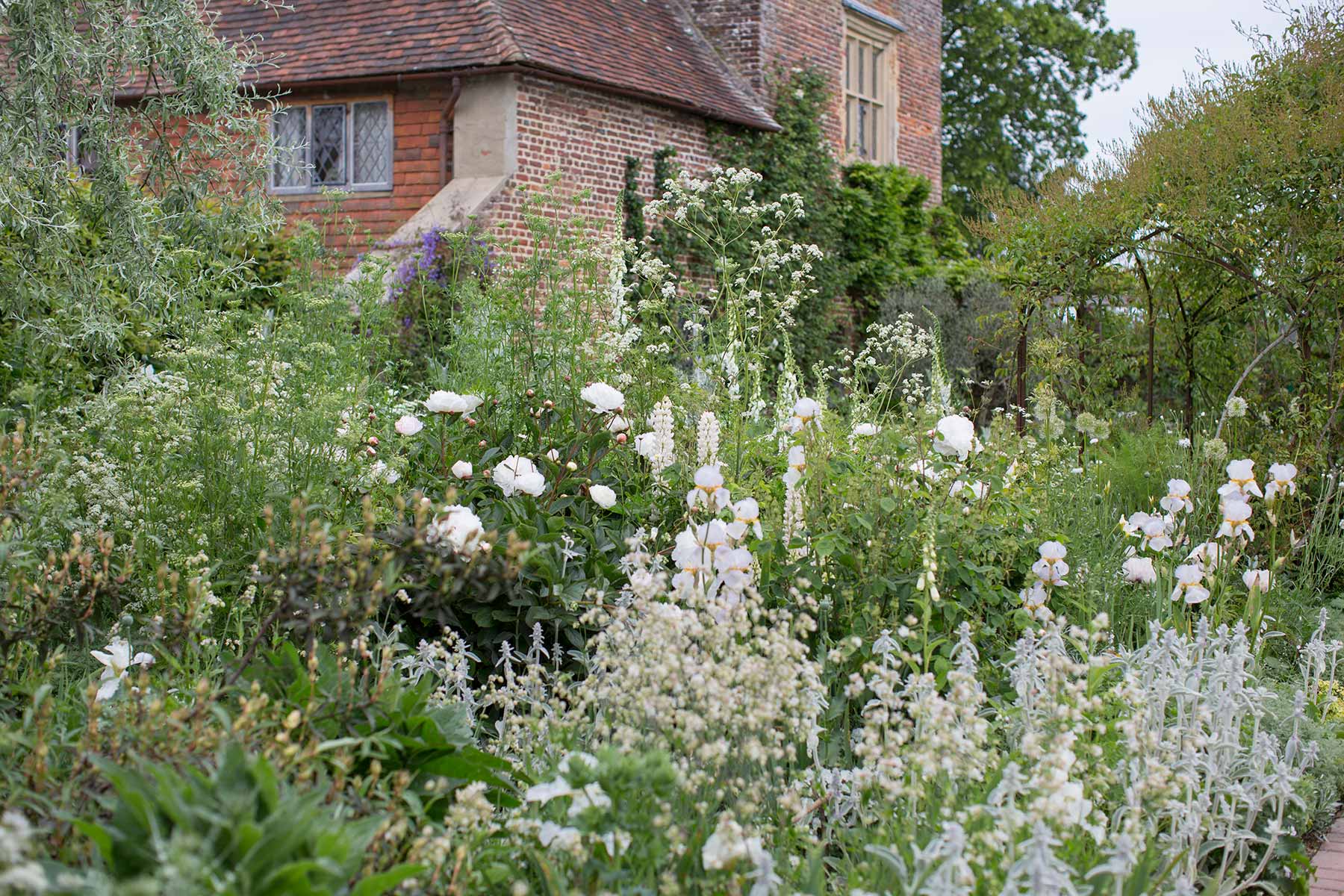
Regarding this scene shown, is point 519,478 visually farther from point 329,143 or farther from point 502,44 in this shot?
point 329,143

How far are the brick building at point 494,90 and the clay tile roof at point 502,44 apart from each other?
2 cm

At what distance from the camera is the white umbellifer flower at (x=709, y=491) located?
3.49 metres

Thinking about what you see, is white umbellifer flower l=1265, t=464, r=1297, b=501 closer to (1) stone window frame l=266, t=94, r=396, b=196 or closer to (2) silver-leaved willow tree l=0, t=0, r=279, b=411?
(2) silver-leaved willow tree l=0, t=0, r=279, b=411

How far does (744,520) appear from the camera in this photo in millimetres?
3547

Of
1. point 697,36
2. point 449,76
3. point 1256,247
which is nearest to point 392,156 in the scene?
point 449,76

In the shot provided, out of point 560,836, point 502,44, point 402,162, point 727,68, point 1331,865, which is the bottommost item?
point 1331,865

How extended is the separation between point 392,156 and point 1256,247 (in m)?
9.33

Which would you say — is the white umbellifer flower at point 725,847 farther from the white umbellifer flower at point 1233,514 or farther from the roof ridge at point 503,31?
the roof ridge at point 503,31

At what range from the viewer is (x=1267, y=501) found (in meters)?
4.72

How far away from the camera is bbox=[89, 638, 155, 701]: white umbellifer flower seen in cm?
301

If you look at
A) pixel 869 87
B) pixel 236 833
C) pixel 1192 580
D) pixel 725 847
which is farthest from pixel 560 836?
pixel 869 87

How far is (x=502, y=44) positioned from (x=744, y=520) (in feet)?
32.5

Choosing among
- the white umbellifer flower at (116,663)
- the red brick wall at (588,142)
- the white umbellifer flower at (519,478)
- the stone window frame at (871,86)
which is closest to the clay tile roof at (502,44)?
the red brick wall at (588,142)

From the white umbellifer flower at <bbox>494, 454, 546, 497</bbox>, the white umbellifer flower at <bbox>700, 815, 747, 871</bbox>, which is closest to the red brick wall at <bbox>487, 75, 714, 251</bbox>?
the white umbellifer flower at <bbox>494, 454, 546, 497</bbox>
